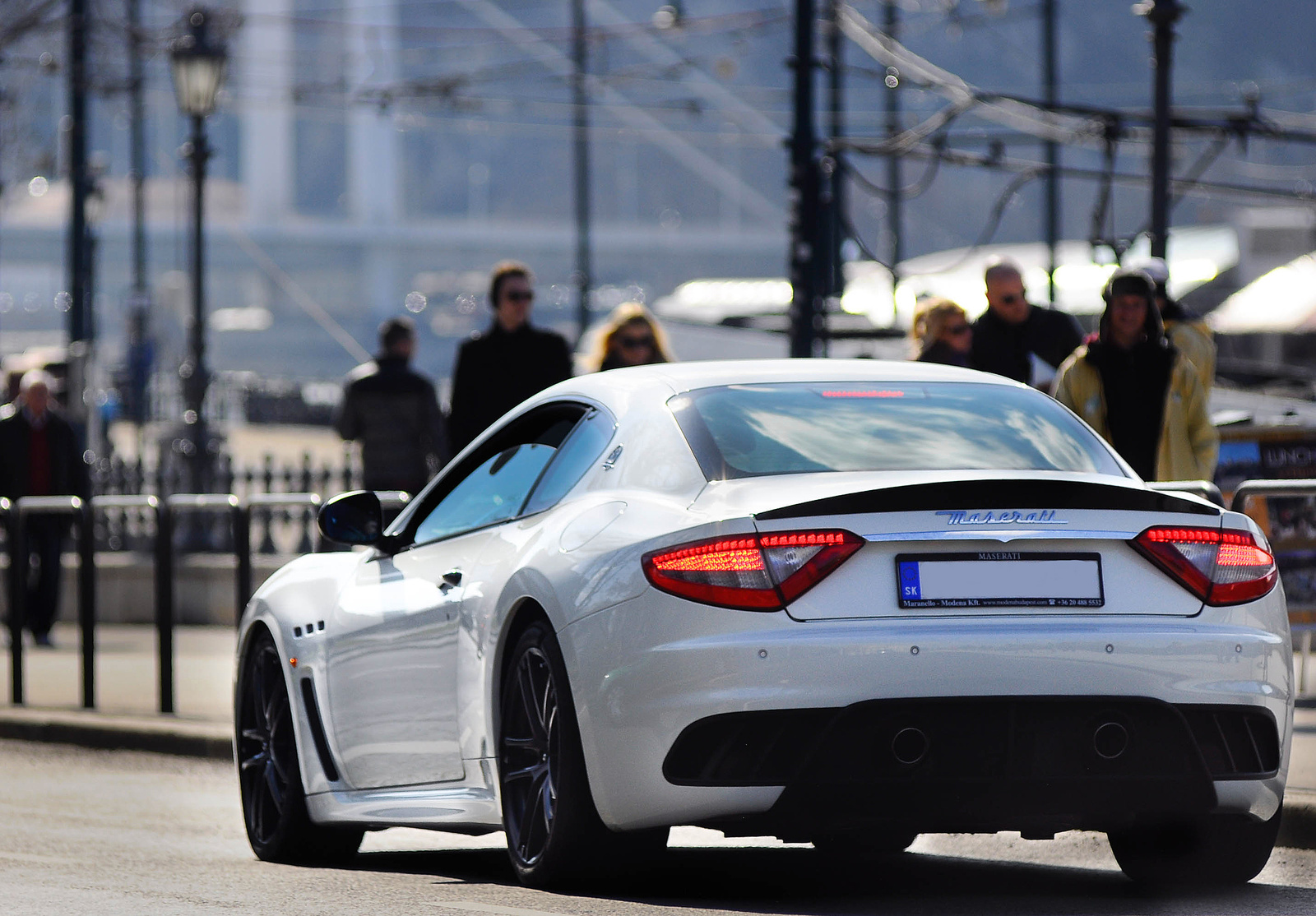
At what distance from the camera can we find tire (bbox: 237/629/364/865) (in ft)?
23.7

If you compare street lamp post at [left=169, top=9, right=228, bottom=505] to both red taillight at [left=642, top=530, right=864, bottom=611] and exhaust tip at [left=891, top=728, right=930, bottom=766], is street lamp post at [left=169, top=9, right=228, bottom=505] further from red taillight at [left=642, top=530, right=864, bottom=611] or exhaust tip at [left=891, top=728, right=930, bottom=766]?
exhaust tip at [left=891, top=728, right=930, bottom=766]

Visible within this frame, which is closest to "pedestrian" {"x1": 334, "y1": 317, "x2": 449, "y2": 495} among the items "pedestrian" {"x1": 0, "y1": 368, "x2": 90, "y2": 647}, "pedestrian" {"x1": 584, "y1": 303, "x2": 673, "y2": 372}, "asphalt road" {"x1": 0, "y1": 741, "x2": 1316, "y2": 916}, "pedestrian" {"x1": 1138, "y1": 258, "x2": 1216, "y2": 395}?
A: "pedestrian" {"x1": 584, "y1": 303, "x2": 673, "y2": 372}

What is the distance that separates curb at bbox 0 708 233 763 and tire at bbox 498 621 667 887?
16.0ft

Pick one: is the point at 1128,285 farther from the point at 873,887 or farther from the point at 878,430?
the point at 873,887

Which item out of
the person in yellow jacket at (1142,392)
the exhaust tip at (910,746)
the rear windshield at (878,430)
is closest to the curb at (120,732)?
the person in yellow jacket at (1142,392)

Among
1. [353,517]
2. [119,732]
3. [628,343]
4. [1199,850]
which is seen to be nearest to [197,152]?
[119,732]

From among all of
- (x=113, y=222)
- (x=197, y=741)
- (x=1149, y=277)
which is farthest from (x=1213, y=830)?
(x=113, y=222)

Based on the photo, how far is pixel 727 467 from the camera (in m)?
5.73

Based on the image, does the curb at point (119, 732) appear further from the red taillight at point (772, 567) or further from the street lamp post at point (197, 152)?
the street lamp post at point (197, 152)

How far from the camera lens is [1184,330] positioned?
399 inches

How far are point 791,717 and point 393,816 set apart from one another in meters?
1.68

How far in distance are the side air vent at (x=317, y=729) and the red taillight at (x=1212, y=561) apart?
8.28 ft

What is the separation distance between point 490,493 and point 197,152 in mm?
13496

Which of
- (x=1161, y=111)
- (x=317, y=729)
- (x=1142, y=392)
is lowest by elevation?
(x=317, y=729)
